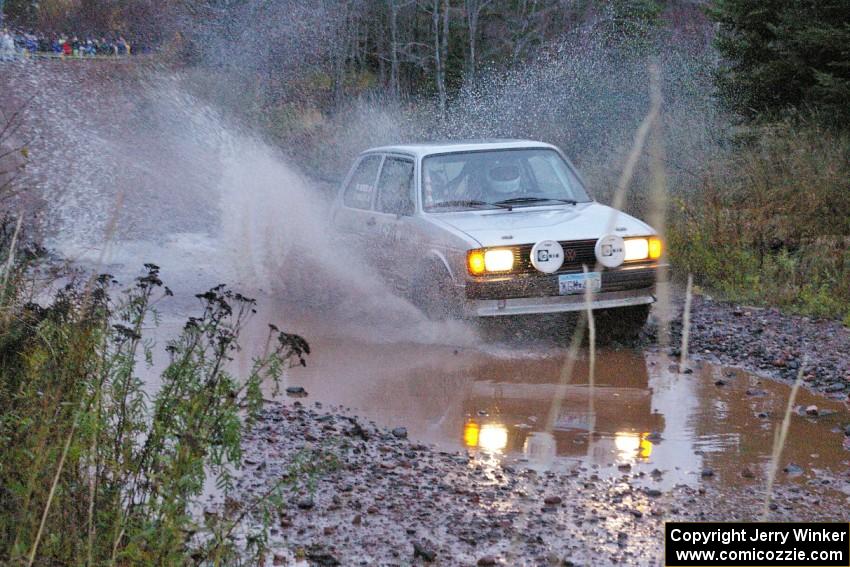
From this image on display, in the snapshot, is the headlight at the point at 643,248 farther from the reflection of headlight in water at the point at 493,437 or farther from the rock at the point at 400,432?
the rock at the point at 400,432

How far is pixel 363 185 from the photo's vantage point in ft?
34.3

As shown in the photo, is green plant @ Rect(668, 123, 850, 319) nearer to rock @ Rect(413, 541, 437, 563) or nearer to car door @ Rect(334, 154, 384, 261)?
car door @ Rect(334, 154, 384, 261)

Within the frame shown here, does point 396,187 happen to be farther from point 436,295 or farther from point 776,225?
point 776,225

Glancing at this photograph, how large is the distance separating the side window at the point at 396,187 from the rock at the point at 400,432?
3.34 meters

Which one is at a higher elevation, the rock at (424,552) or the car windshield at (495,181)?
the car windshield at (495,181)

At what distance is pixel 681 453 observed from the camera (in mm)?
5840

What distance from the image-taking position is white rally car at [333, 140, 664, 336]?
8148 millimetres

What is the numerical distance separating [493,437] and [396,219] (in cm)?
356

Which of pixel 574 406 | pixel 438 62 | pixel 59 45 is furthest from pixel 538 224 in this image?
pixel 59 45

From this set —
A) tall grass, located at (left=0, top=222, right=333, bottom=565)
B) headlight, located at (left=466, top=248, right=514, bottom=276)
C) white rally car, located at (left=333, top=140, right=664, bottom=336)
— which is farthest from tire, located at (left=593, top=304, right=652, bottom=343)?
tall grass, located at (left=0, top=222, right=333, bottom=565)

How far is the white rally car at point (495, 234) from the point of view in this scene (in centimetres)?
815

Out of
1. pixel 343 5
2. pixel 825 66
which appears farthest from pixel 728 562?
pixel 343 5

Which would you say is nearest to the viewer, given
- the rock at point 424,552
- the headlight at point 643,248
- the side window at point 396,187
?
the rock at point 424,552

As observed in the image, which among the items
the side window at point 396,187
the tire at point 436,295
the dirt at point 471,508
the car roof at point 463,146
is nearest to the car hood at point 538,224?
the tire at point 436,295
